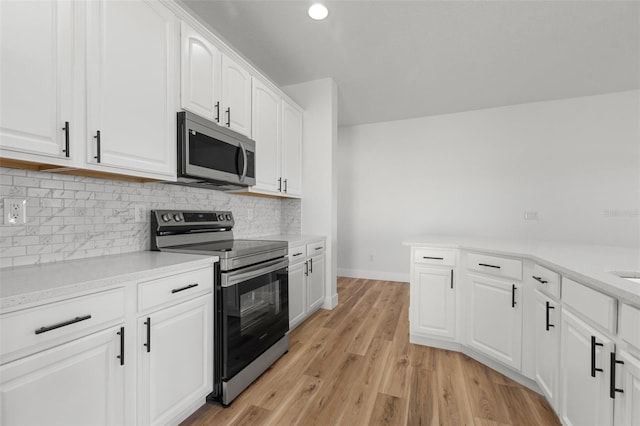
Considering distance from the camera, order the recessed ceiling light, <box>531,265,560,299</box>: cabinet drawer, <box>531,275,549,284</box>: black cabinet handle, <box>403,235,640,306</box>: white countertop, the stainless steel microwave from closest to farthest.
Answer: <box>403,235,640,306</box>: white countertop, <box>531,265,560,299</box>: cabinet drawer, <box>531,275,549,284</box>: black cabinet handle, the stainless steel microwave, the recessed ceiling light

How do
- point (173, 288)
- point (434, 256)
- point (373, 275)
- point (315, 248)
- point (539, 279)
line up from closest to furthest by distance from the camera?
point (173, 288), point (539, 279), point (434, 256), point (315, 248), point (373, 275)

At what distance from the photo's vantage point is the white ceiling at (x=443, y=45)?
7.38ft

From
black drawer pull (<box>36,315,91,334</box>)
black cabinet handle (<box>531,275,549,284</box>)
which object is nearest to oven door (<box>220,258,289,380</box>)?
black drawer pull (<box>36,315,91,334</box>)

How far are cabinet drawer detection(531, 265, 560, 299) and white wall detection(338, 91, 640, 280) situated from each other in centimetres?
281

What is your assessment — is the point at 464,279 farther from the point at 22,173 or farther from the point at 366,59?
the point at 22,173

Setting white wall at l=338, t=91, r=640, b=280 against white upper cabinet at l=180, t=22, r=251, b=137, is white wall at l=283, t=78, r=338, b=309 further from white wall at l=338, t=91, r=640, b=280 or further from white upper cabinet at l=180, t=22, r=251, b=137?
white wall at l=338, t=91, r=640, b=280

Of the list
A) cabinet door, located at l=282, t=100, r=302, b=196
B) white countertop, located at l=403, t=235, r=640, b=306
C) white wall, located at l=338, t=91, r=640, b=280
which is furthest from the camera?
white wall, located at l=338, t=91, r=640, b=280

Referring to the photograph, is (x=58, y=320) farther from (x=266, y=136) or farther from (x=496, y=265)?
(x=496, y=265)

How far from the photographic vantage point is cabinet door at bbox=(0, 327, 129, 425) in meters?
0.92

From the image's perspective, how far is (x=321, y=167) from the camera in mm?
3459

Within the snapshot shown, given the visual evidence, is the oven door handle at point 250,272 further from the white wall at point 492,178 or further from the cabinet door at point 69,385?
the white wall at point 492,178

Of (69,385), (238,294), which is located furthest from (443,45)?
(69,385)

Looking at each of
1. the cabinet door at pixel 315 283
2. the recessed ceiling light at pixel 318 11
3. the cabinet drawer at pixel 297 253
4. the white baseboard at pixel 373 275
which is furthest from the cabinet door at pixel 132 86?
the white baseboard at pixel 373 275

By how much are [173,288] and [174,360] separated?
0.36 meters
